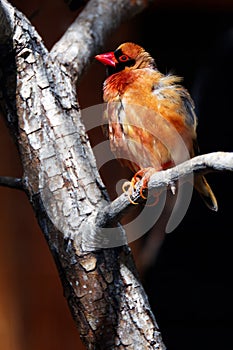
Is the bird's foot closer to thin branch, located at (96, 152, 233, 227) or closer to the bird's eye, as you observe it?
thin branch, located at (96, 152, 233, 227)

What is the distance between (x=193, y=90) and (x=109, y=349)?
0.76 metres

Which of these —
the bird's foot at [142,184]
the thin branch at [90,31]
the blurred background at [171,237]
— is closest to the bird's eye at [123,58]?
the bird's foot at [142,184]

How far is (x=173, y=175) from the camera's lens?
0.93 m

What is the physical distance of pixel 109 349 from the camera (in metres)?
1.15

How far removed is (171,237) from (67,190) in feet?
2.93

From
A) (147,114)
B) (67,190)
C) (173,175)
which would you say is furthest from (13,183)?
(173,175)

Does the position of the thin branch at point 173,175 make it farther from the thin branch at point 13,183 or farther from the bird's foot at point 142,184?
the thin branch at point 13,183

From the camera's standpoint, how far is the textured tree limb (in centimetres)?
114

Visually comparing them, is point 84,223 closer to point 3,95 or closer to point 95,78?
point 3,95

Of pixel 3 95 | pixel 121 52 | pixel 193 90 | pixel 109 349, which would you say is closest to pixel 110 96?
pixel 121 52

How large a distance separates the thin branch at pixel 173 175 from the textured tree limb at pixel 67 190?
6cm

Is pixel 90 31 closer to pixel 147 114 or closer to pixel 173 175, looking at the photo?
pixel 147 114

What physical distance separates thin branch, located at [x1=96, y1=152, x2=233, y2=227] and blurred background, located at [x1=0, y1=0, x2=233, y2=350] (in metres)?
0.47

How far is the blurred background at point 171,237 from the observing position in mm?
1736
